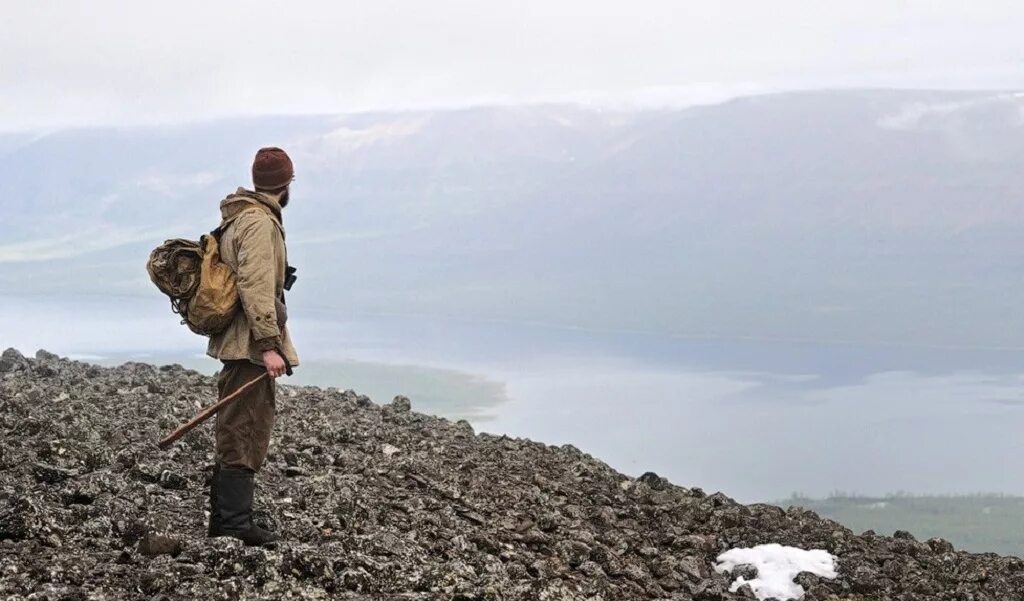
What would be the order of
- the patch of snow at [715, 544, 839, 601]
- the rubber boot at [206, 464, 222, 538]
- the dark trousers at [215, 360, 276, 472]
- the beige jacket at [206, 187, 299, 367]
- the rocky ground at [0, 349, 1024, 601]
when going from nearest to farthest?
the beige jacket at [206, 187, 299, 367] < the rocky ground at [0, 349, 1024, 601] < the dark trousers at [215, 360, 276, 472] < the rubber boot at [206, 464, 222, 538] < the patch of snow at [715, 544, 839, 601]

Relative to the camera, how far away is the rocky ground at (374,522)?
6695 mm

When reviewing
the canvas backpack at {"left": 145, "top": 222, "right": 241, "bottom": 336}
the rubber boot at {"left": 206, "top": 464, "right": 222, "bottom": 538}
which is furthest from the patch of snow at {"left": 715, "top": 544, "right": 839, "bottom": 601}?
the canvas backpack at {"left": 145, "top": 222, "right": 241, "bottom": 336}

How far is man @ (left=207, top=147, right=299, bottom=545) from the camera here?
6.60 meters

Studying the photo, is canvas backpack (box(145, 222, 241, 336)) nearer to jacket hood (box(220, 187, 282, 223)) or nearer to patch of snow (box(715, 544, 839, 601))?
jacket hood (box(220, 187, 282, 223))

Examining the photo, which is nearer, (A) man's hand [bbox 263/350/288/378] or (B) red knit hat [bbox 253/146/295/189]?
(A) man's hand [bbox 263/350/288/378]

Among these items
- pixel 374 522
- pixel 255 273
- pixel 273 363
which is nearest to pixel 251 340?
pixel 273 363

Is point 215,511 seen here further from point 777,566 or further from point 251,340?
point 777,566

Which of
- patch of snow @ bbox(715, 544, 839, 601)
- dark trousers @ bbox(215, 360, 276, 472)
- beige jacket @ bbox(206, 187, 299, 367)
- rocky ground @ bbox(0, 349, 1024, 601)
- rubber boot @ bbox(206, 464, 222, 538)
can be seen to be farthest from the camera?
patch of snow @ bbox(715, 544, 839, 601)

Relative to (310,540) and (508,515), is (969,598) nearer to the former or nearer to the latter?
(508,515)

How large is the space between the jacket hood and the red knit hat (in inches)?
2.8

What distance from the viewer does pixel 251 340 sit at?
677 cm

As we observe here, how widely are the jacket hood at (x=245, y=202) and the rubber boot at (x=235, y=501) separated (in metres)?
1.51

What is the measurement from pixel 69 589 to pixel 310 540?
178cm

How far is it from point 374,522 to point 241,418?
6.08ft
